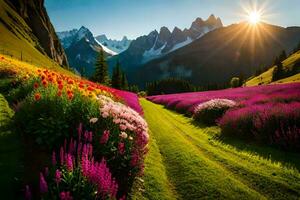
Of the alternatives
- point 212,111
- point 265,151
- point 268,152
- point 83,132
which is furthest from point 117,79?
point 83,132

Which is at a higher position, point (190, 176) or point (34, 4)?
point (34, 4)

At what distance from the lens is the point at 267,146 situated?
17.2 m

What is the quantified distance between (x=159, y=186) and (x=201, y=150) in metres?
6.01

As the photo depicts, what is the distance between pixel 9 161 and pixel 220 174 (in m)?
7.72

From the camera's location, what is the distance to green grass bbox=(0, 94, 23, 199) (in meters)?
7.83

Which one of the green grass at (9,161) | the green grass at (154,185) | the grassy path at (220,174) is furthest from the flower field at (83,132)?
the grassy path at (220,174)

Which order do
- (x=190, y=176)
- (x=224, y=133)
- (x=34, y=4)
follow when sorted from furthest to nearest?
(x=34, y=4), (x=224, y=133), (x=190, y=176)

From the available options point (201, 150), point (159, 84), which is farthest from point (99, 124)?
point (159, 84)

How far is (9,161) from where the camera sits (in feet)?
30.2

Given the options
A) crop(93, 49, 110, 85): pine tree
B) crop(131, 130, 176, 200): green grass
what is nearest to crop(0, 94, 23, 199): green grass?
crop(131, 130, 176, 200): green grass

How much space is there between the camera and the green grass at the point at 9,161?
25.7 feet

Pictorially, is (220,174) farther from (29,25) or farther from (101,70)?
(29,25)

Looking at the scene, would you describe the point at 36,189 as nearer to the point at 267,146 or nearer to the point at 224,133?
the point at 267,146

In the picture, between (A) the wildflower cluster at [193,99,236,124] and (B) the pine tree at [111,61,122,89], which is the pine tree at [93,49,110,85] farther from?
(A) the wildflower cluster at [193,99,236,124]
